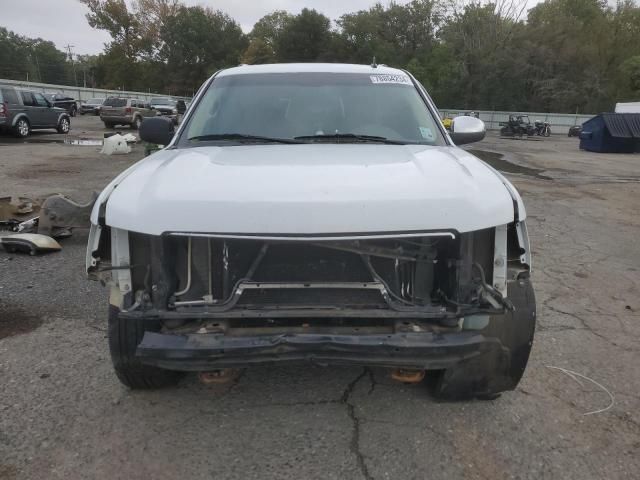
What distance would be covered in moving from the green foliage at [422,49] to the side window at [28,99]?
39.5m

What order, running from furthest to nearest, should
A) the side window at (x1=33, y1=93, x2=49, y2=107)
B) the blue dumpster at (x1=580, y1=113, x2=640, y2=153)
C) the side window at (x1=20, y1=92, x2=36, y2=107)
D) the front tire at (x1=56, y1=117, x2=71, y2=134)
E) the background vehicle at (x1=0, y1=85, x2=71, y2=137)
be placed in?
the blue dumpster at (x1=580, y1=113, x2=640, y2=153) < the front tire at (x1=56, y1=117, x2=71, y2=134) < the side window at (x1=33, y1=93, x2=49, y2=107) < the side window at (x1=20, y1=92, x2=36, y2=107) < the background vehicle at (x1=0, y1=85, x2=71, y2=137)

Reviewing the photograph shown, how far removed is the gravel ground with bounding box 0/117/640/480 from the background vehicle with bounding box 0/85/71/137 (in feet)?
53.9

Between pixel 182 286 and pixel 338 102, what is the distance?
1826mm

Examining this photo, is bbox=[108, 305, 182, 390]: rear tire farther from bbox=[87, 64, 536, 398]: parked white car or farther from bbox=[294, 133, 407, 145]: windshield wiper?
bbox=[294, 133, 407, 145]: windshield wiper

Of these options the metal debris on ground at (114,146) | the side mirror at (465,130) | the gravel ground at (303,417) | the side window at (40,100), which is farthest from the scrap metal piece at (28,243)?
the side window at (40,100)

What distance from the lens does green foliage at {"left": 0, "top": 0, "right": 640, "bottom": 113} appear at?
160 feet

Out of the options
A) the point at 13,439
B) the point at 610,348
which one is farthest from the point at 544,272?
the point at 13,439

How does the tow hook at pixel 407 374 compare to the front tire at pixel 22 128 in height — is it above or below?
below

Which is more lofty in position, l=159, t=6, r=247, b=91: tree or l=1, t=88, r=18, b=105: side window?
l=159, t=6, r=247, b=91: tree

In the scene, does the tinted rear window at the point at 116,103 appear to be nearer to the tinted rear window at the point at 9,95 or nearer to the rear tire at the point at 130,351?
the tinted rear window at the point at 9,95

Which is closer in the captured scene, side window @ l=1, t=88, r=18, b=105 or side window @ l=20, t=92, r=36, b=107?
side window @ l=1, t=88, r=18, b=105

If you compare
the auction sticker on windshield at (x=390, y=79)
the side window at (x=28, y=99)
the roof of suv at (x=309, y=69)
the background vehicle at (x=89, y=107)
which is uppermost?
the background vehicle at (x=89, y=107)

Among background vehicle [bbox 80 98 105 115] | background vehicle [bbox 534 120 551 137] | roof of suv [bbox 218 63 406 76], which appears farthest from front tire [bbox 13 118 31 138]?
background vehicle [bbox 534 120 551 137]

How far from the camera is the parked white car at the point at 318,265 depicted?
7.08ft
